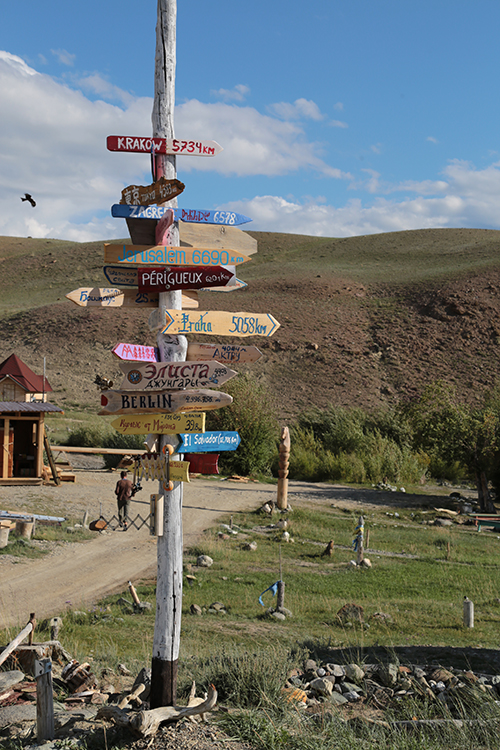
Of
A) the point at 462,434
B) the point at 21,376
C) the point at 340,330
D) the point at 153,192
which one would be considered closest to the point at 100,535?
the point at 21,376

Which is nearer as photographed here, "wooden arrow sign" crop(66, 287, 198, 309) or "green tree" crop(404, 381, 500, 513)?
"wooden arrow sign" crop(66, 287, 198, 309)

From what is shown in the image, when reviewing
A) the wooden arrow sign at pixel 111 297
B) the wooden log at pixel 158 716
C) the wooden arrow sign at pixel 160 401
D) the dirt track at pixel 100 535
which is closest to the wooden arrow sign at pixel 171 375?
the wooden arrow sign at pixel 160 401

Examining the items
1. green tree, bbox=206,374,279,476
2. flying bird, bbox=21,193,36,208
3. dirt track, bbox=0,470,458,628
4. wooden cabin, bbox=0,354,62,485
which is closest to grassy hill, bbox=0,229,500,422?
green tree, bbox=206,374,279,476

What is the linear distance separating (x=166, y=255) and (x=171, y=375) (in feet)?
3.51

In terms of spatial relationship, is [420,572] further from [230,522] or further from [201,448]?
[201,448]

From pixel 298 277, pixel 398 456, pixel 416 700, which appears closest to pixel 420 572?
pixel 416 700

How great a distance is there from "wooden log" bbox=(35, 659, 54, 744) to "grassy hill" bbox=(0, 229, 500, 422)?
128 ft

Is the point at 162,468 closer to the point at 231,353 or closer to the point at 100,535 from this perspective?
the point at 231,353

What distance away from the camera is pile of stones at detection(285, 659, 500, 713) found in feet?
22.7

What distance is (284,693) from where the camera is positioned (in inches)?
263

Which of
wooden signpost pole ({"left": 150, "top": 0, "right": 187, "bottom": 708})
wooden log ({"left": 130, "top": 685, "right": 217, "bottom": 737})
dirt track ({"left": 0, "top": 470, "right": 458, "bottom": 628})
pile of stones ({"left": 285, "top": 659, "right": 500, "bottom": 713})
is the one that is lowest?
dirt track ({"left": 0, "top": 470, "right": 458, "bottom": 628})

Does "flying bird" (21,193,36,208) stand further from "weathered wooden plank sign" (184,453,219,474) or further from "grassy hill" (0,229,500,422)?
"grassy hill" (0,229,500,422)

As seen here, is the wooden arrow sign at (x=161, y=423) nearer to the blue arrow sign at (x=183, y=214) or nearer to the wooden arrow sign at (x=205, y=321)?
the wooden arrow sign at (x=205, y=321)

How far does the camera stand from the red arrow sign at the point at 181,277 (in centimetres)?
558
